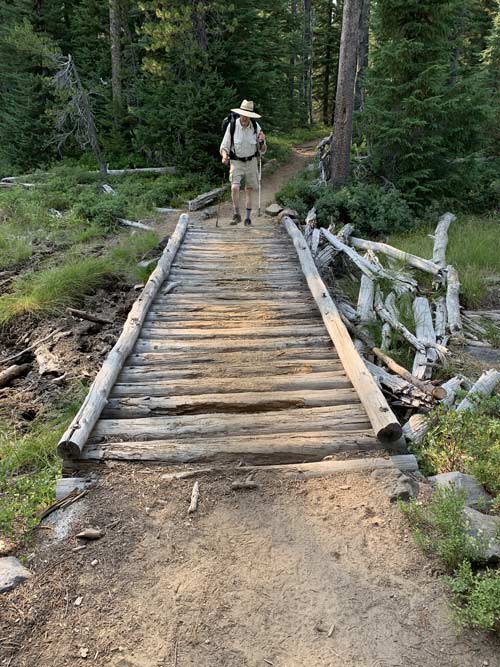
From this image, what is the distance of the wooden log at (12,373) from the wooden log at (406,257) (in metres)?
6.69

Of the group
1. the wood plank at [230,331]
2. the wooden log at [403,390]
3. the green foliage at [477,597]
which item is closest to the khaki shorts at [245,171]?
the wood plank at [230,331]

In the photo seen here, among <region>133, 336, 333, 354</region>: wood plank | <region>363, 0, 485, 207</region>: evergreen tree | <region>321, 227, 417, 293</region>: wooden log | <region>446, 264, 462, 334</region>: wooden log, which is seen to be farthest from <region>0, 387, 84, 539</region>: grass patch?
<region>363, 0, 485, 207</region>: evergreen tree

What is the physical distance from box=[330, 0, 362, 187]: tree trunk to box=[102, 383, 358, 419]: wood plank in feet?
33.2

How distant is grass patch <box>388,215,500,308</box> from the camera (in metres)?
8.54

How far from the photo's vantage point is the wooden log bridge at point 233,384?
4188 millimetres

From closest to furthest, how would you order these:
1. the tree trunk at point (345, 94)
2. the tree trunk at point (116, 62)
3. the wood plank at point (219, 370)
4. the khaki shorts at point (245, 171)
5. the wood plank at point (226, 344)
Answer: the wood plank at point (219, 370)
the wood plank at point (226, 344)
the khaki shorts at point (245, 171)
the tree trunk at point (345, 94)
the tree trunk at point (116, 62)

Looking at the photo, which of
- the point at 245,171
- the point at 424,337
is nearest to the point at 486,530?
the point at 424,337

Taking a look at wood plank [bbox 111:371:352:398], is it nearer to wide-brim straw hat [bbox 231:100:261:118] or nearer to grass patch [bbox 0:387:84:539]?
grass patch [bbox 0:387:84:539]

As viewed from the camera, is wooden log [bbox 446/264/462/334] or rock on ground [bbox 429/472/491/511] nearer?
rock on ground [bbox 429/472/491/511]

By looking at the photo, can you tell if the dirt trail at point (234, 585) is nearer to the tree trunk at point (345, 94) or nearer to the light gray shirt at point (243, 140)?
the light gray shirt at point (243, 140)

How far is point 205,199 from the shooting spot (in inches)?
576

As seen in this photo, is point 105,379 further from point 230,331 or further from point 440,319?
point 440,319

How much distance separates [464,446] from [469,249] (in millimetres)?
6800

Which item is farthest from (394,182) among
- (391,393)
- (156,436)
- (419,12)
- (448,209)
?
(156,436)
